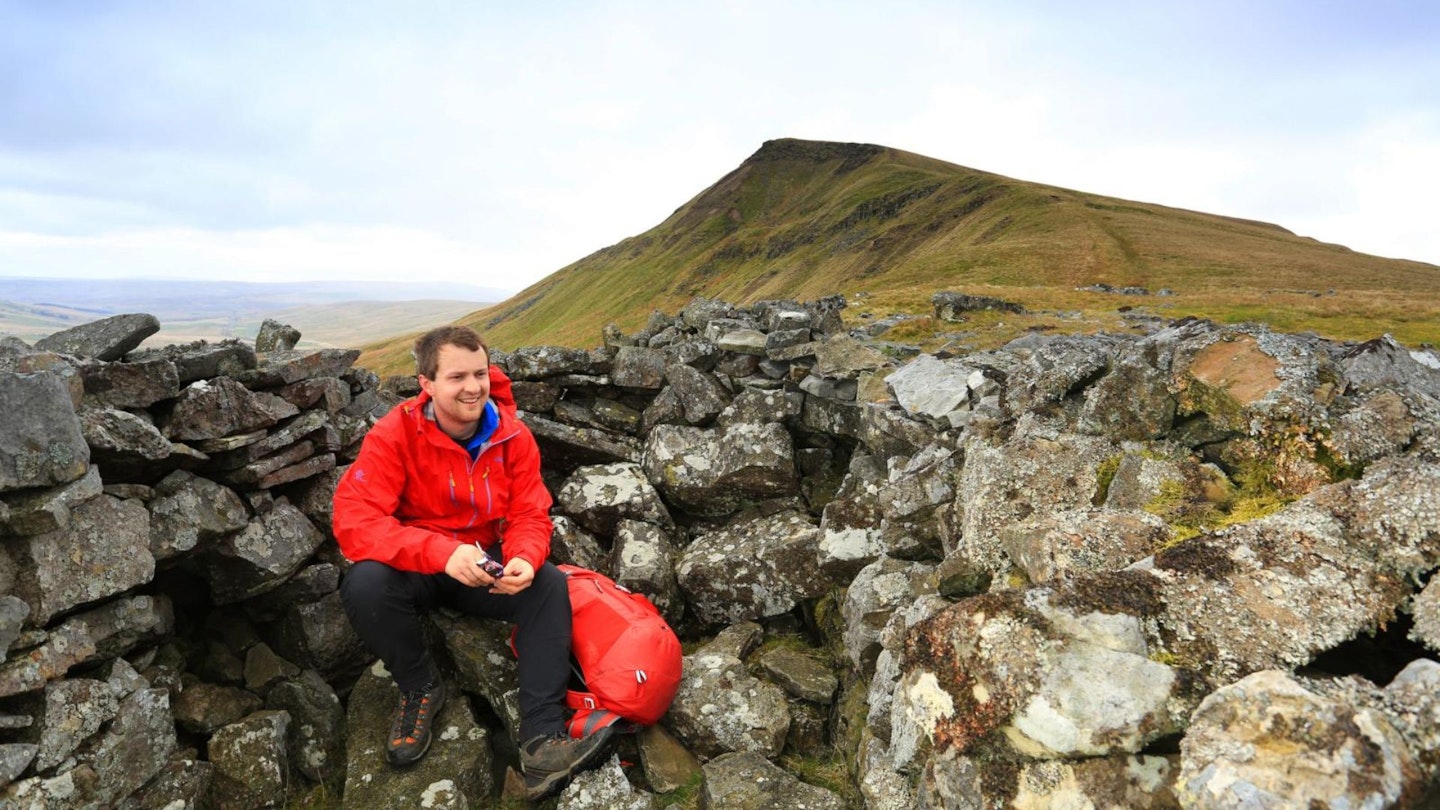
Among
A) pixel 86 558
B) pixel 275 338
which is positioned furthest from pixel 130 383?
pixel 275 338

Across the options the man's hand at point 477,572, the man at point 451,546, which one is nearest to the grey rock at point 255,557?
the man at point 451,546

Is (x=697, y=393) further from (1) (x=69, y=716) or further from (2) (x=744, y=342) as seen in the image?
(1) (x=69, y=716)

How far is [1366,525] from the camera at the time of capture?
3959 mm

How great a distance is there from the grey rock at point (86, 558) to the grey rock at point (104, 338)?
2.16 metres

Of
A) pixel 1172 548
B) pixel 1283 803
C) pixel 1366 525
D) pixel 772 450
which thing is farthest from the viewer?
pixel 772 450

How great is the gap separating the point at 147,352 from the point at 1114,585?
1035 cm

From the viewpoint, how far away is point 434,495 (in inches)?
275

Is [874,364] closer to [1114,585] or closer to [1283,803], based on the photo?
[1114,585]

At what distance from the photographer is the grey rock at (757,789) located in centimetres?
573

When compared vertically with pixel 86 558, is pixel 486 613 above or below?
below

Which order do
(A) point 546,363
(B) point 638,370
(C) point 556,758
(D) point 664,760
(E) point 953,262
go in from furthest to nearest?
(E) point 953,262 < (B) point 638,370 < (A) point 546,363 < (D) point 664,760 < (C) point 556,758

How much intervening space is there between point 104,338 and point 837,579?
8.79 m

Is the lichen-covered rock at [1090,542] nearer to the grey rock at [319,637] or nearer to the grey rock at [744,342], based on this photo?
the grey rock at [744,342]

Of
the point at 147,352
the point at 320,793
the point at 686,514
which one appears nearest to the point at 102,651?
the point at 320,793
